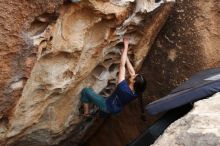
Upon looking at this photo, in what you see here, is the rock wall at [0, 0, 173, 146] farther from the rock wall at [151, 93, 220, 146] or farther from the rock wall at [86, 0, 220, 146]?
the rock wall at [151, 93, 220, 146]

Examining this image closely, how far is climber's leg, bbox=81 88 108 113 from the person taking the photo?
4.23 m

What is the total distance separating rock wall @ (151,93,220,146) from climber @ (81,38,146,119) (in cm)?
119

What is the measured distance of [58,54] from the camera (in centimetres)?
363

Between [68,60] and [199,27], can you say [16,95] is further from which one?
[199,27]

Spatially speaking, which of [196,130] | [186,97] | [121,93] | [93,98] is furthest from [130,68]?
[196,130]

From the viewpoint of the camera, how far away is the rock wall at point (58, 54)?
10.2ft

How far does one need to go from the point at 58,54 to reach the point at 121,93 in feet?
2.24

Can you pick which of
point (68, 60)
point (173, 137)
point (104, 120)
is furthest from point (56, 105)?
point (173, 137)

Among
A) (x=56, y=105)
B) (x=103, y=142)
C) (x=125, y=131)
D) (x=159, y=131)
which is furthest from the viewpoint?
(x=103, y=142)

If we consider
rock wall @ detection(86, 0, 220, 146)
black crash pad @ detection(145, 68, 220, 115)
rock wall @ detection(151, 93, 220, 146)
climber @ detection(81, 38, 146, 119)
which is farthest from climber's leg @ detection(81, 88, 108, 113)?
rock wall @ detection(151, 93, 220, 146)

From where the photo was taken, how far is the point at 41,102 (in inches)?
155

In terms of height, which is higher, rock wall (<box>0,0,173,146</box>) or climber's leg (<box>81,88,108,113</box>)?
rock wall (<box>0,0,173,146</box>)

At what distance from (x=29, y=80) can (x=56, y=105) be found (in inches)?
25.9

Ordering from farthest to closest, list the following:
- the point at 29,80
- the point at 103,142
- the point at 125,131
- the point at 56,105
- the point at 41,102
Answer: the point at 103,142, the point at 125,131, the point at 56,105, the point at 41,102, the point at 29,80
